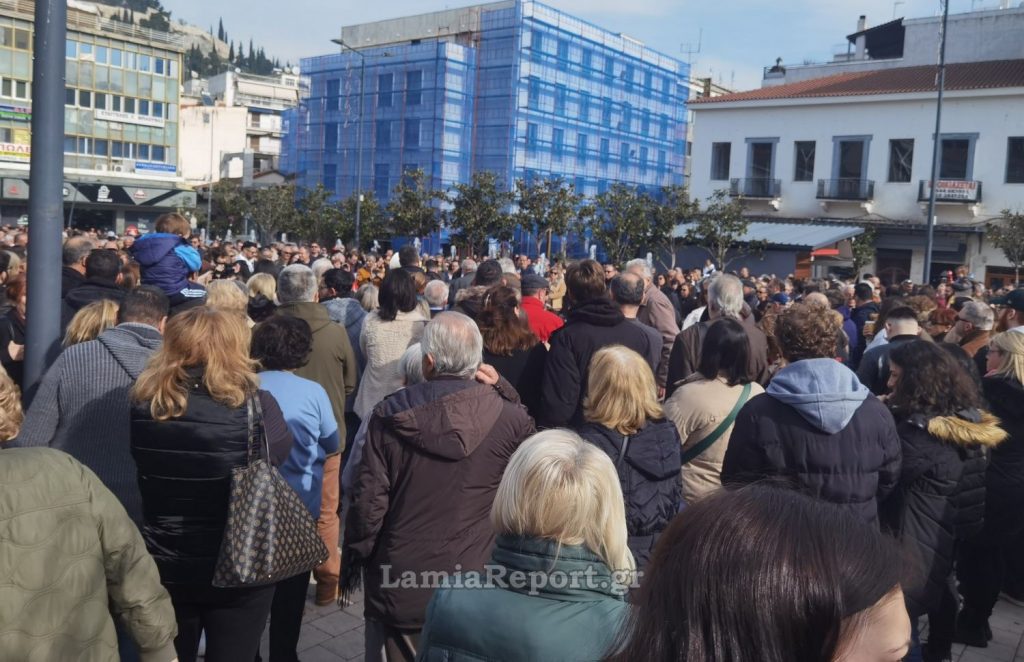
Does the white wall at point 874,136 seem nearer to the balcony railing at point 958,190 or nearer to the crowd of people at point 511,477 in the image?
the balcony railing at point 958,190

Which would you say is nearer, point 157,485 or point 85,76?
point 157,485

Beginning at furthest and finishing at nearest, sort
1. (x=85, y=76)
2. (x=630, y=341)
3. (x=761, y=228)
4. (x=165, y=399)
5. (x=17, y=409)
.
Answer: (x=85, y=76) < (x=761, y=228) < (x=630, y=341) < (x=165, y=399) < (x=17, y=409)

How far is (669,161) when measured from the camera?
54.3 meters

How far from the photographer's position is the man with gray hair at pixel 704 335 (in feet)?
19.2

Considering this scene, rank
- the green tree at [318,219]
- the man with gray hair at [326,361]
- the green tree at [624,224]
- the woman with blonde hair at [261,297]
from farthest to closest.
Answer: the green tree at [318,219] → the green tree at [624,224] → the woman with blonde hair at [261,297] → the man with gray hair at [326,361]

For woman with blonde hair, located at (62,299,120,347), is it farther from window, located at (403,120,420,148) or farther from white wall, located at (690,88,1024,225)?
window, located at (403,120,420,148)

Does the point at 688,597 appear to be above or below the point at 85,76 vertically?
below

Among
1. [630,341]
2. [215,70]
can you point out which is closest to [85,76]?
[630,341]

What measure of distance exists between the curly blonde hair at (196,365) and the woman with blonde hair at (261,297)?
319 cm

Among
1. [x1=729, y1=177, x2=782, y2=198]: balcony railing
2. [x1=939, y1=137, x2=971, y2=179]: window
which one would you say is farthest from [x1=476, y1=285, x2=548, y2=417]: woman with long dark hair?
[x1=729, y1=177, x2=782, y2=198]: balcony railing

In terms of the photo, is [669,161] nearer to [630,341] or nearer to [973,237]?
[973,237]

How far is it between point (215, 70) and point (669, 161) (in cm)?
12780

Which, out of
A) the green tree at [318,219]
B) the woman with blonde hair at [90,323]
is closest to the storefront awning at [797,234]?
the green tree at [318,219]

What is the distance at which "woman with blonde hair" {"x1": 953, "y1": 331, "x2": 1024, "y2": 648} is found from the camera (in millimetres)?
4996
